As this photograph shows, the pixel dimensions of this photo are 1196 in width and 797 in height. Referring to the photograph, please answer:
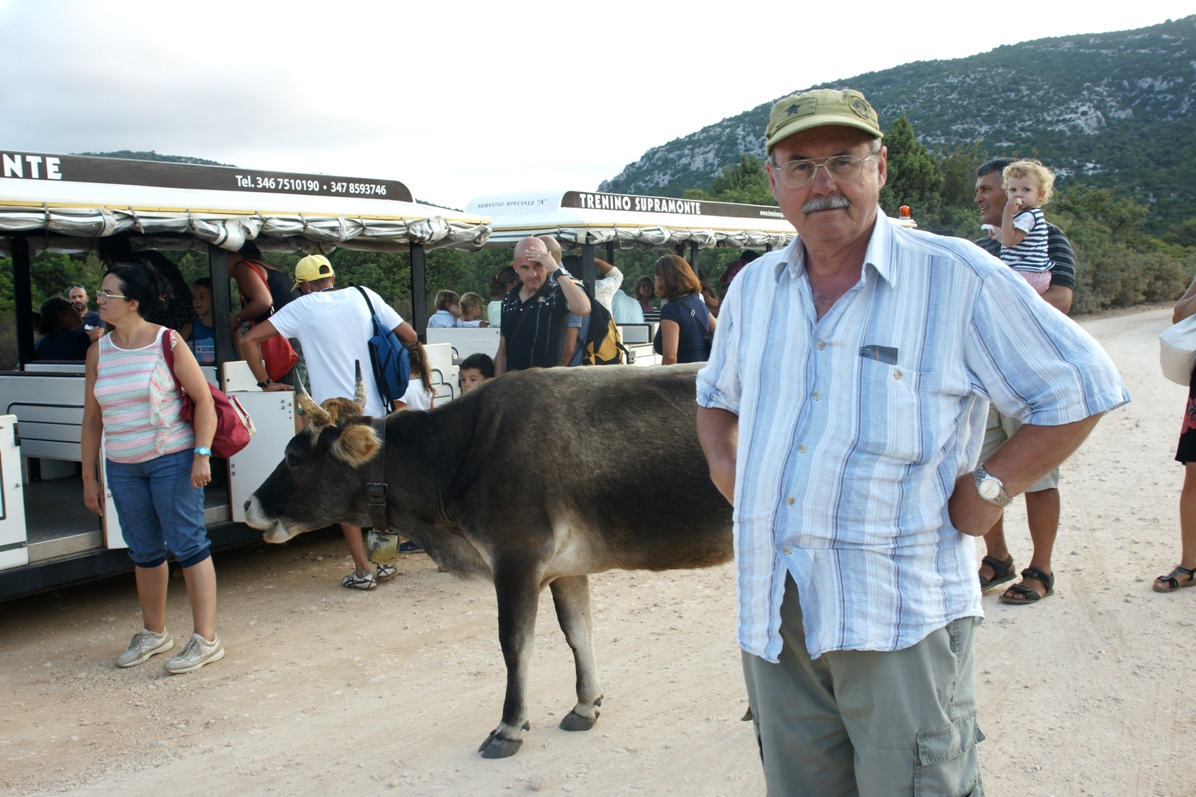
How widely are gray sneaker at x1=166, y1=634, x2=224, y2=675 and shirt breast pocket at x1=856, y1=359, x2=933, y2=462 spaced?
4270 millimetres

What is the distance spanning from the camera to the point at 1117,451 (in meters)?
9.29

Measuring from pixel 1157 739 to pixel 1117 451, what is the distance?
20.6 feet

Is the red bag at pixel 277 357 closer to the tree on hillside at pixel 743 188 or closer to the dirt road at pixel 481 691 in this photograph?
the dirt road at pixel 481 691

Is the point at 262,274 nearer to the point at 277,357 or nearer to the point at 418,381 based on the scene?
the point at 277,357

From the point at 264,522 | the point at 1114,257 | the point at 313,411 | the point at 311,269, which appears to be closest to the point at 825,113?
the point at 313,411

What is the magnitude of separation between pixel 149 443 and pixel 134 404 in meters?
0.22

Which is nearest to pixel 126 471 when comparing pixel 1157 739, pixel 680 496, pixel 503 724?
pixel 503 724

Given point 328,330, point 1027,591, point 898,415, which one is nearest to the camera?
point 898,415

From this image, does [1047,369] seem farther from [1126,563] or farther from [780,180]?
[1126,563]

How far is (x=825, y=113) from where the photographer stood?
1.97m

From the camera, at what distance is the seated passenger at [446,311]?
11.3 meters

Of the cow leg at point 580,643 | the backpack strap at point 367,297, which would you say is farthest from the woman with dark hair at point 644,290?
the cow leg at point 580,643

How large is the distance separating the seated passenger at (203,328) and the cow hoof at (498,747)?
440 cm

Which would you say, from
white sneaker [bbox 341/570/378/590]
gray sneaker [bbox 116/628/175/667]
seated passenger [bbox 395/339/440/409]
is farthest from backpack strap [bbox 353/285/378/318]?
gray sneaker [bbox 116/628/175/667]
